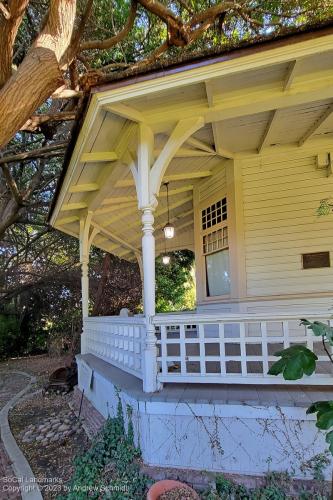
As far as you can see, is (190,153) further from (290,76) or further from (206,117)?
(290,76)

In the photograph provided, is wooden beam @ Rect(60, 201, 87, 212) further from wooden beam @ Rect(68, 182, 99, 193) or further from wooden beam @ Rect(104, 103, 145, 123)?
wooden beam @ Rect(104, 103, 145, 123)

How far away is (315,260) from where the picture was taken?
5133mm

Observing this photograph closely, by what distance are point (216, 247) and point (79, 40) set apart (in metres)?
3.97

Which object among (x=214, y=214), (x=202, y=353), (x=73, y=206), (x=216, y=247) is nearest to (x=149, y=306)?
(x=202, y=353)

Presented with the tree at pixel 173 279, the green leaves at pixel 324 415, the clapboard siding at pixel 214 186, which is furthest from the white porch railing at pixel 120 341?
the tree at pixel 173 279

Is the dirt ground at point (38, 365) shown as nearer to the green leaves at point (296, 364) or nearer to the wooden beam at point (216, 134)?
the wooden beam at point (216, 134)

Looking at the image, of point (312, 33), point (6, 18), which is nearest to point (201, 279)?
point (312, 33)

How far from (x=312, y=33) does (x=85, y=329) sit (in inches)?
252

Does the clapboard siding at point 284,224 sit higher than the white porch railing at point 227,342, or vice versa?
the clapboard siding at point 284,224

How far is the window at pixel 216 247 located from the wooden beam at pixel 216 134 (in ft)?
2.63

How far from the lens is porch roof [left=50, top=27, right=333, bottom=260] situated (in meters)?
3.12

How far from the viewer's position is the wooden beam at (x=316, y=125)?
4.22 m

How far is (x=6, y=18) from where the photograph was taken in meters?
3.94

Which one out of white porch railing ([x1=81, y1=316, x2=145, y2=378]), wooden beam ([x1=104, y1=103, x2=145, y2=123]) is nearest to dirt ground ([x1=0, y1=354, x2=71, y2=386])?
white porch railing ([x1=81, y1=316, x2=145, y2=378])
